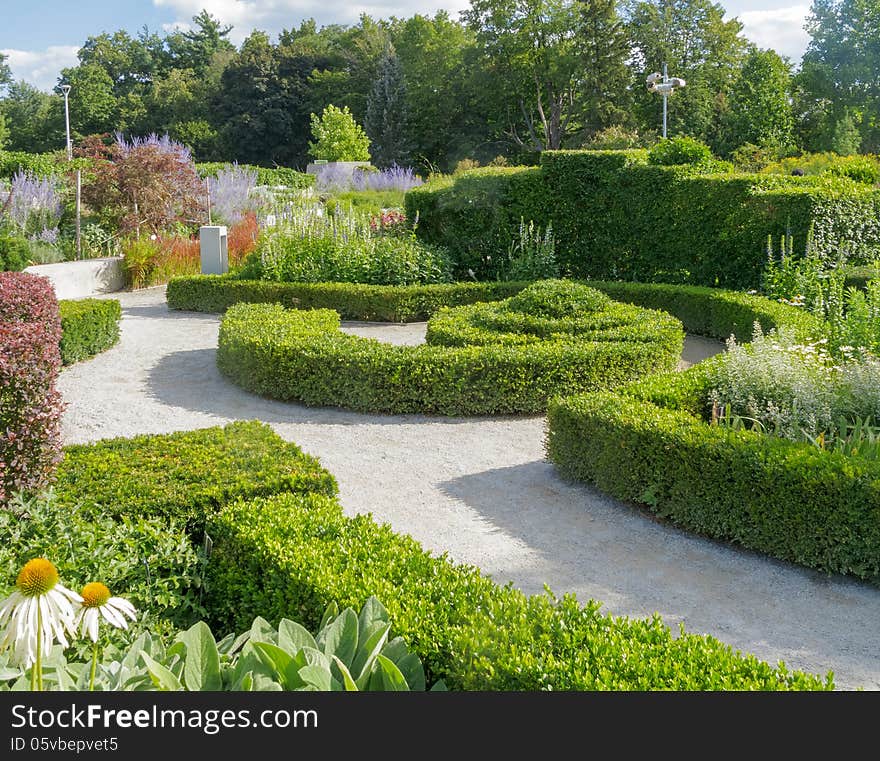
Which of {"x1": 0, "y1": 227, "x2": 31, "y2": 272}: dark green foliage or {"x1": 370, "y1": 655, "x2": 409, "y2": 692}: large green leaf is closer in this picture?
{"x1": 370, "y1": 655, "x2": 409, "y2": 692}: large green leaf

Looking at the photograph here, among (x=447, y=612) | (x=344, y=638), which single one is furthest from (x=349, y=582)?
(x=344, y=638)

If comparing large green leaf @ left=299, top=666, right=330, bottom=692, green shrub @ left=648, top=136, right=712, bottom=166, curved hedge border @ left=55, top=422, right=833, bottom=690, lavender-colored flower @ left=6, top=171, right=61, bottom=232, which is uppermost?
green shrub @ left=648, top=136, right=712, bottom=166

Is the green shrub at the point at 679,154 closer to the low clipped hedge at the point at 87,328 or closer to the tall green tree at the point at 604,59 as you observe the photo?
the low clipped hedge at the point at 87,328

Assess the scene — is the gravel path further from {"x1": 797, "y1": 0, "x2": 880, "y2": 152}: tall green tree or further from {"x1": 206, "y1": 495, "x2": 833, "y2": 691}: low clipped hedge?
{"x1": 797, "y1": 0, "x2": 880, "y2": 152}: tall green tree

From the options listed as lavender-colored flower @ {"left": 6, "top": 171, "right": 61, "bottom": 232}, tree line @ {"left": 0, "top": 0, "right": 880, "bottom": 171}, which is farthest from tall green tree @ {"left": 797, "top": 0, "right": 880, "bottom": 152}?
lavender-colored flower @ {"left": 6, "top": 171, "right": 61, "bottom": 232}

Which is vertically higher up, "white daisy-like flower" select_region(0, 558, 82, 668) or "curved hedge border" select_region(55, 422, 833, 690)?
"white daisy-like flower" select_region(0, 558, 82, 668)

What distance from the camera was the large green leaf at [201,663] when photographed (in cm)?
237

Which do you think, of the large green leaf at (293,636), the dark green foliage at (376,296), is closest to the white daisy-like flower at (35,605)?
the large green leaf at (293,636)

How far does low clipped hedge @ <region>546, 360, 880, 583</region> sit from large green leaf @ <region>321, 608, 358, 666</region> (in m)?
2.77

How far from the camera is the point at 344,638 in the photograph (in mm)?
2521

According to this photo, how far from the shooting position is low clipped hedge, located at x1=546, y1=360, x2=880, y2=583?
14.1 ft

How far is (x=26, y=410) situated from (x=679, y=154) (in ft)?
35.2

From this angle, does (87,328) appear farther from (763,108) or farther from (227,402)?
(763,108)

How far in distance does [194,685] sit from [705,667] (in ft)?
4.73
